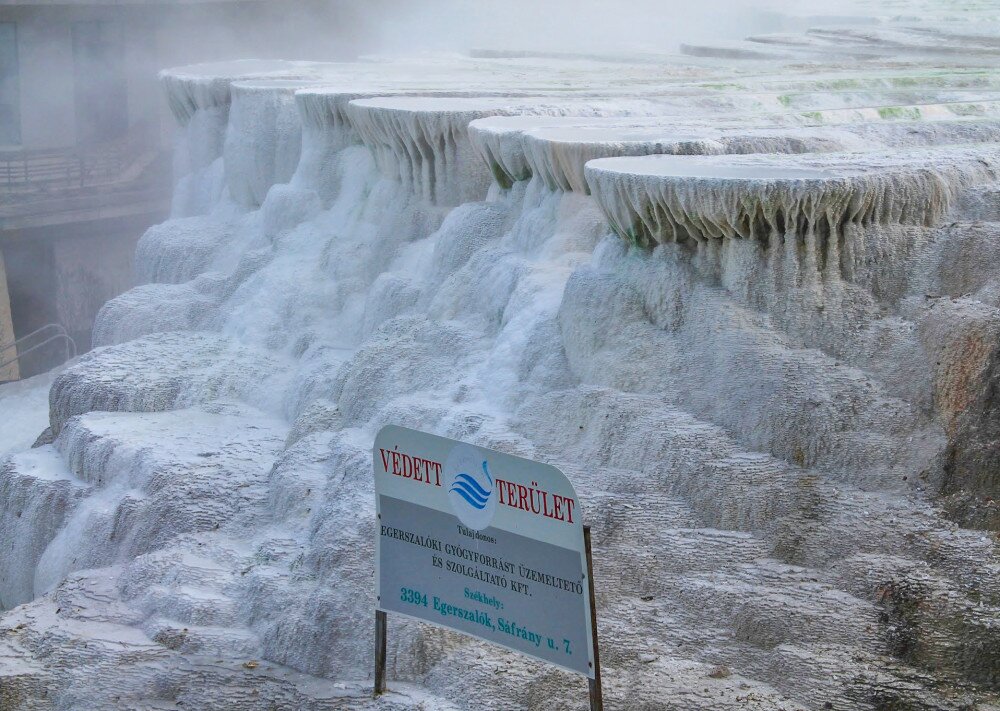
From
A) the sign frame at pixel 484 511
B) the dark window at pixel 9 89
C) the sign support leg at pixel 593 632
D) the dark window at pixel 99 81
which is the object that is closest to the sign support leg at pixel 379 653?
the sign frame at pixel 484 511

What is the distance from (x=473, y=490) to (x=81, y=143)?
15843 millimetres

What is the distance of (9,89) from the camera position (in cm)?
1777

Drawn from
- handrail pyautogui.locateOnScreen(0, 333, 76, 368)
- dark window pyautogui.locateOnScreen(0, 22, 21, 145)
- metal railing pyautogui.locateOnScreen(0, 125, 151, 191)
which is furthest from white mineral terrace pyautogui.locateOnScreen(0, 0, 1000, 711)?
dark window pyautogui.locateOnScreen(0, 22, 21, 145)

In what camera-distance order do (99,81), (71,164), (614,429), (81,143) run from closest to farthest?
(614,429) → (71,164) → (81,143) → (99,81)

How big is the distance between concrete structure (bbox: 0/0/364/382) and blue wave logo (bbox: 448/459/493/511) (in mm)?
13423

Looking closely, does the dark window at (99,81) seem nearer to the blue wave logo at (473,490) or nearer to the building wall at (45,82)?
the building wall at (45,82)

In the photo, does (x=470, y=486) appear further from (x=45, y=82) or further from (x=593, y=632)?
(x=45, y=82)

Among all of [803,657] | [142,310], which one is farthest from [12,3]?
[803,657]

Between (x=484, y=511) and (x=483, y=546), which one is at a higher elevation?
(x=484, y=511)

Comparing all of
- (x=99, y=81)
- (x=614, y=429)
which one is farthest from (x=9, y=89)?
(x=614, y=429)

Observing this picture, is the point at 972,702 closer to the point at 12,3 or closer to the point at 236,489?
the point at 236,489

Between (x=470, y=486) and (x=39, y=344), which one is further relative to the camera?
(x=39, y=344)

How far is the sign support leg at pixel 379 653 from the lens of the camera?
4.74 meters

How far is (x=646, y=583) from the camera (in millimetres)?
5375
